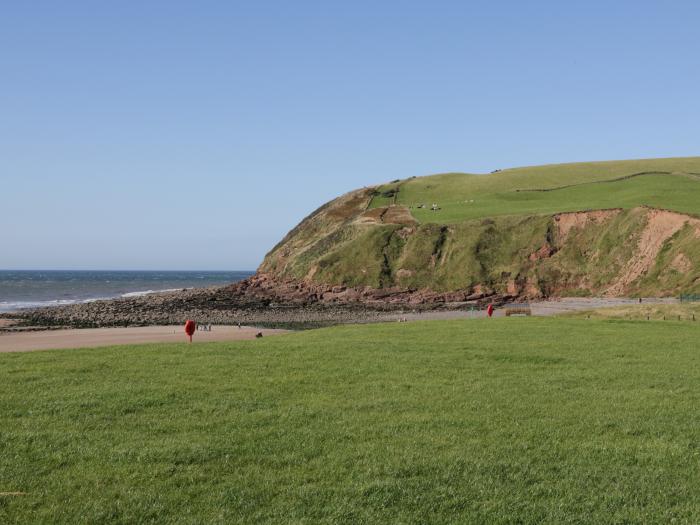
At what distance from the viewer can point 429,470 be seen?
8.95 m

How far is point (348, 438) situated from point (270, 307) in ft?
220

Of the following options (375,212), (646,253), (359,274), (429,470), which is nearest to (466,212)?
(375,212)

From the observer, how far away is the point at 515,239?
269 feet

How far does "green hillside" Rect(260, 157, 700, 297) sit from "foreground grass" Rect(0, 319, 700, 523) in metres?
51.6

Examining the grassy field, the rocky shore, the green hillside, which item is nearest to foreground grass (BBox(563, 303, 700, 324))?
the green hillside

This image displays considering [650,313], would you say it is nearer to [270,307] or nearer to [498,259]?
[498,259]

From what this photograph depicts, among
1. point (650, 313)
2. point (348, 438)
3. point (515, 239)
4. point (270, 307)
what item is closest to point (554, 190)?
point (515, 239)

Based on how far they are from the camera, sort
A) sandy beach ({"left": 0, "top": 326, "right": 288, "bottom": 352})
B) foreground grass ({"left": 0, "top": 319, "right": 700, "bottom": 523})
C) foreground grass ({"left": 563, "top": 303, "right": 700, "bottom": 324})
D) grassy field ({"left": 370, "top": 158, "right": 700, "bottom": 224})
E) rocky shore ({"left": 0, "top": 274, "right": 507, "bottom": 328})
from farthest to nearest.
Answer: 1. grassy field ({"left": 370, "top": 158, "right": 700, "bottom": 224})
2. rocky shore ({"left": 0, "top": 274, "right": 507, "bottom": 328})
3. sandy beach ({"left": 0, "top": 326, "right": 288, "bottom": 352})
4. foreground grass ({"left": 563, "top": 303, "right": 700, "bottom": 324})
5. foreground grass ({"left": 0, "top": 319, "right": 700, "bottom": 523})

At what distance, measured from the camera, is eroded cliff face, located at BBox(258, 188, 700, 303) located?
67125 millimetres

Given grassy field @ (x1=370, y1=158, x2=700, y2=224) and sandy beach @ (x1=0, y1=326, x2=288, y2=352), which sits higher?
grassy field @ (x1=370, y1=158, x2=700, y2=224)

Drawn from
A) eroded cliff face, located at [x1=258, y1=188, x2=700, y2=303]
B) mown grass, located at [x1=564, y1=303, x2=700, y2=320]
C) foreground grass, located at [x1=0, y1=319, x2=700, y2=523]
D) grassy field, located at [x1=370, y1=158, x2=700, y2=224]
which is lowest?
mown grass, located at [x1=564, y1=303, x2=700, y2=320]

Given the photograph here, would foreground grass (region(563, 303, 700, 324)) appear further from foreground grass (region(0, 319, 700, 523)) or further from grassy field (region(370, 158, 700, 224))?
grassy field (region(370, 158, 700, 224))

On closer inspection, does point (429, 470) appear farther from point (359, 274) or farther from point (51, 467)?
point (359, 274)

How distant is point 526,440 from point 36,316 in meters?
71.3
